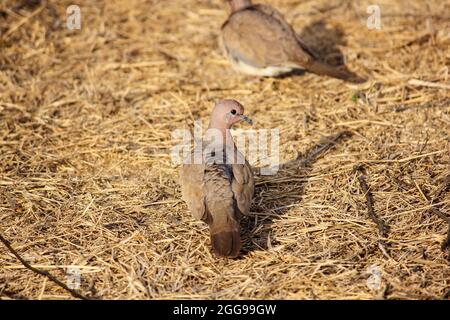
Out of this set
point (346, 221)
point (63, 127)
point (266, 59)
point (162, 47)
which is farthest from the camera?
point (162, 47)

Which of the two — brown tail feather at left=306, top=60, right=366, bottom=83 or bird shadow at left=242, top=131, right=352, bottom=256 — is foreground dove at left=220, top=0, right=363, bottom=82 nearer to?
brown tail feather at left=306, top=60, right=366, bottom=83

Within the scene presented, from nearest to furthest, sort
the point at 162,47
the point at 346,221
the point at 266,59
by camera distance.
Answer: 1. the point at 346,221
2. the point at 266,59
3. the point at 162,47

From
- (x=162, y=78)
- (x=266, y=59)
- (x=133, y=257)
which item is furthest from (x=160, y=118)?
(x=133, y=257)

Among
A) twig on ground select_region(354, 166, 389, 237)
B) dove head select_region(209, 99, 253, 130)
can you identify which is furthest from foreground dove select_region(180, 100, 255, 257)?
twig on ground select_region(354, 166, 389, 237)

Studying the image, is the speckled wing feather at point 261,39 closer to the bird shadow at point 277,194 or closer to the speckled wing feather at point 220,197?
the bird shadow at point 277,194

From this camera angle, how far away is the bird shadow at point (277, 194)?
16.0 feet

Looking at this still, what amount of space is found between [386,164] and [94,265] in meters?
2.64

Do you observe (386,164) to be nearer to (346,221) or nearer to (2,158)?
(346,221)

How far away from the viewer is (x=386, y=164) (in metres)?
5.62

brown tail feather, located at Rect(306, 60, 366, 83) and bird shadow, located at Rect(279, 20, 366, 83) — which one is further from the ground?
brown tail feather, located at Rect(306, 60, 366, 83)

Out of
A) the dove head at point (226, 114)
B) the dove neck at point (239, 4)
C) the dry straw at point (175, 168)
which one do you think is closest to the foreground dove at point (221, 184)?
the dove head at point (226, 114)

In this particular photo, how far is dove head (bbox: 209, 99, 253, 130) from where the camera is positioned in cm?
521

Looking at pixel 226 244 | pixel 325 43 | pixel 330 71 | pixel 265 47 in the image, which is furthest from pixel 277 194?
pixel 325 43

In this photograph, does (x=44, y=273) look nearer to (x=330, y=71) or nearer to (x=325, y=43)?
(x=330, y=71)
